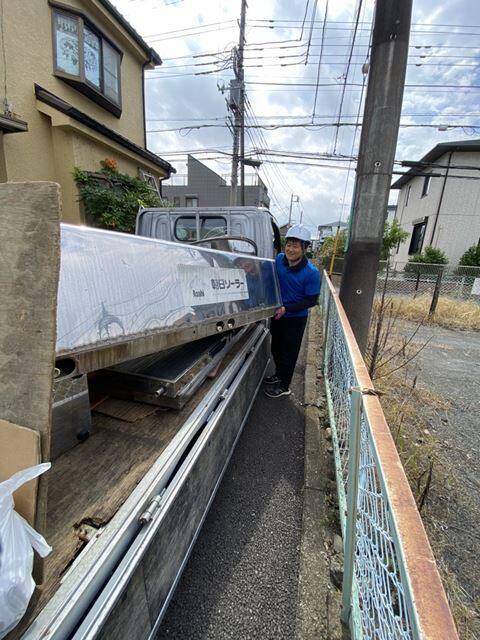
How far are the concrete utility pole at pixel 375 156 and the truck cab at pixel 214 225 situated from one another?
111 centimetres

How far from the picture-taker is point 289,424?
3.14 m

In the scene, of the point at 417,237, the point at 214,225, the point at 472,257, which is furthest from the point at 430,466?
the point at 417,237

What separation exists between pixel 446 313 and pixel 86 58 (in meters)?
10.8

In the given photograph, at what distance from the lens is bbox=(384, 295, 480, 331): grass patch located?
7.89 metres

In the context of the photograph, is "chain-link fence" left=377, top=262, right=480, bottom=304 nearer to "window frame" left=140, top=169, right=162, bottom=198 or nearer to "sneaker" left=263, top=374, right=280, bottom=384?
"sneaker" left=263, top=374, right=280, bottom=384

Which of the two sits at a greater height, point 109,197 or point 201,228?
point 109,197

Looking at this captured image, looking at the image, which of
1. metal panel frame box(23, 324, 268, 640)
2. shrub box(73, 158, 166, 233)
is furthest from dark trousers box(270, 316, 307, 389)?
shrub box(73, 158, 166, 233)

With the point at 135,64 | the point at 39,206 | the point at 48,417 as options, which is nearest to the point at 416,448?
the point at 48,417

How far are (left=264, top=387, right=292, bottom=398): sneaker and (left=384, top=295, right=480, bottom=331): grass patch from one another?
533cm

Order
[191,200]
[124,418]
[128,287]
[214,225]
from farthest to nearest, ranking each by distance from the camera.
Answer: [191,200], [214,225], [124,418], [128,287]

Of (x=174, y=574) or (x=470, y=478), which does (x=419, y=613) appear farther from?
(x=470, y=478)

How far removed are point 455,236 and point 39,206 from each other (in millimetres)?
19692

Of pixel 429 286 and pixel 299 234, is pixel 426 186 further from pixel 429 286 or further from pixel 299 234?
pixel 299 234

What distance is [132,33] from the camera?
8.12 metres
